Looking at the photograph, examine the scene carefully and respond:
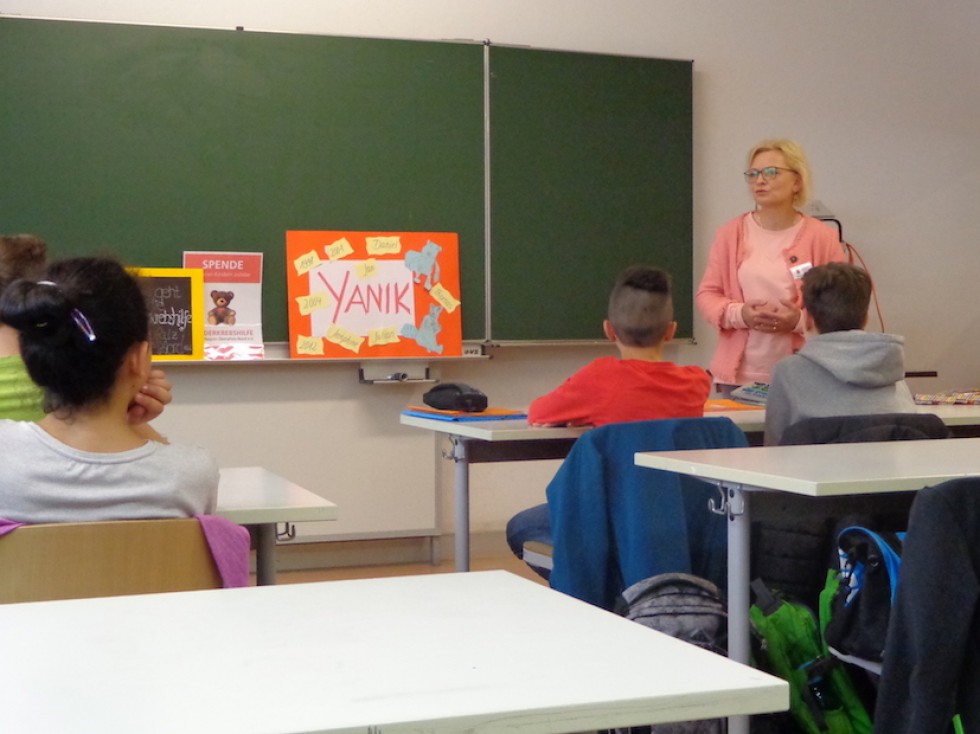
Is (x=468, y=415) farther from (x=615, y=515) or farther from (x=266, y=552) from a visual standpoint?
(x=266, y=552)

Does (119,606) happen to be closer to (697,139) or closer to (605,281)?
(605,281)

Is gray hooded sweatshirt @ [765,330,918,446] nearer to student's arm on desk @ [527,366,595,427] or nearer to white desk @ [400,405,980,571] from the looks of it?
white desk @ [400,405,980,571]

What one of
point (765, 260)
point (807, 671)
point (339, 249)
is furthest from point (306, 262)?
point (807, 671)

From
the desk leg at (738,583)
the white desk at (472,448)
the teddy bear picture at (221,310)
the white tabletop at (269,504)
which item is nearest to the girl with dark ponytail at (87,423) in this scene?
the white tabletop at (269,504)

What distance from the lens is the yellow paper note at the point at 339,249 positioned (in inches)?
189

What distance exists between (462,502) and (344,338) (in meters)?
1.43

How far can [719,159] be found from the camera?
5488 millimetres

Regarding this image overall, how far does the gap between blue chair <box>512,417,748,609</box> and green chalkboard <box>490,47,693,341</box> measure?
2.50 metres

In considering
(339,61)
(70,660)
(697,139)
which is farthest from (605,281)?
(70,660)

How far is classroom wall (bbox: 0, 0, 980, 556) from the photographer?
15.9 ft

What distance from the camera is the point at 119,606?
4.06 feet

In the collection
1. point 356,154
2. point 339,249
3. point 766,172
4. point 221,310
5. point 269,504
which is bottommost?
point 269,504

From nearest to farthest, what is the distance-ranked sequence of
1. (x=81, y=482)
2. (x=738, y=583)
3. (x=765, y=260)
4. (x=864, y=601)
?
1. (x=81, y=482)
2. (x=864, y=601)
3. (x=738, y=583)
4. (x=765, y=260)

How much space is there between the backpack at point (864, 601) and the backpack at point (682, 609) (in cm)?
28
